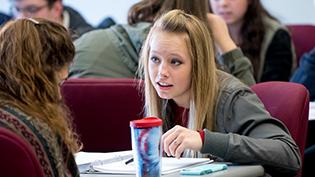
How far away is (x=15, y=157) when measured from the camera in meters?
1.33

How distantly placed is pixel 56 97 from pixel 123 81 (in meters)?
1.08

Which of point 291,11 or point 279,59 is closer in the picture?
point 279,59

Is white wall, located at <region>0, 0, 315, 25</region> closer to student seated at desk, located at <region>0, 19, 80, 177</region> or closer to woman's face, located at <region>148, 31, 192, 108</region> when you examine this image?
woman's face, located at <region>148, 31, 192, 108</region>

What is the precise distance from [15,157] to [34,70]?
31cm

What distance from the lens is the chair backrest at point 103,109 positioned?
2.71 meters

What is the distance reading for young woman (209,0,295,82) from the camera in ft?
12.8

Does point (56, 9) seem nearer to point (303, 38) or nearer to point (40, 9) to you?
point (40, 9)

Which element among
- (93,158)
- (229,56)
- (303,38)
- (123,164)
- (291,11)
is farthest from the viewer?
(291,11)

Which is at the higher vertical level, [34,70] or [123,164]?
[34,70]

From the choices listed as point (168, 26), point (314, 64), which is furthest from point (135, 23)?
point (168, 26)

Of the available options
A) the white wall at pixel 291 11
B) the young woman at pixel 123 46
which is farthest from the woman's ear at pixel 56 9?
the white wall at pixel 291 11

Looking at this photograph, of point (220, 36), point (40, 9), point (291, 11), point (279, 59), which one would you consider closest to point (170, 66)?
point (220, 36)

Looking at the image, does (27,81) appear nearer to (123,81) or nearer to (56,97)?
(56,97)

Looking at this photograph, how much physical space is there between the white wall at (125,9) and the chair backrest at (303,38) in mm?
205
